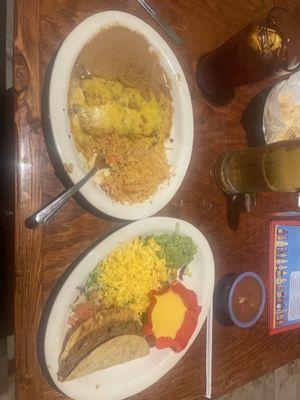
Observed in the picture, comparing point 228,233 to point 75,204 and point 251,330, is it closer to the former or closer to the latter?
point 251,330

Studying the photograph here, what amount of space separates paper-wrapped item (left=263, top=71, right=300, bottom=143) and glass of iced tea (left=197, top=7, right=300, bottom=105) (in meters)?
0.07

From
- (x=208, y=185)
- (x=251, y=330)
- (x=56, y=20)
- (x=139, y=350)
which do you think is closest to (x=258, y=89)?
(x=208, y=185)

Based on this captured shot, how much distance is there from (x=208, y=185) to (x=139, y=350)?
66cm

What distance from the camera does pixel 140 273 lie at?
1.25 meters

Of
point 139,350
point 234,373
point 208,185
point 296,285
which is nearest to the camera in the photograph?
point 139,350

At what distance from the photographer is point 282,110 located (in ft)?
5.08

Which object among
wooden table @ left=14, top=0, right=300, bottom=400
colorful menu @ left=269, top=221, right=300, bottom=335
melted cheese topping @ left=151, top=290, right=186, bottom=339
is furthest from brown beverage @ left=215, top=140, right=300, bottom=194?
melted cheese topping @ left=151, top=290, right=186, bottom=339

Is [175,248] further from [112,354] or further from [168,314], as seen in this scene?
[112,354]

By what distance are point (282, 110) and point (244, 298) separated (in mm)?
772

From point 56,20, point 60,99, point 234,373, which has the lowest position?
point 234,373

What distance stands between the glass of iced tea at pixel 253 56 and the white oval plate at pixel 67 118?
19 centimetres

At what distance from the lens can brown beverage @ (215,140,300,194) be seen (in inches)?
53.7

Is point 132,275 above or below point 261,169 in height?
below

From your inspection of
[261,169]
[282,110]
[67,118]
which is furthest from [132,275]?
[282,110]
